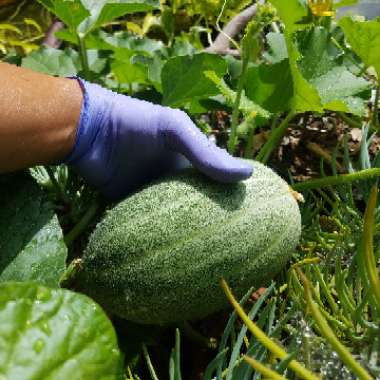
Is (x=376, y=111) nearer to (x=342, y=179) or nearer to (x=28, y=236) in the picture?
(x=342, y=179)

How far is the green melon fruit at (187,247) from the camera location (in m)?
1.16

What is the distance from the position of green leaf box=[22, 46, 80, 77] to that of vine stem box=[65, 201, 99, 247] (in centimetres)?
43

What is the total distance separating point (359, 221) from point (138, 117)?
55 cm

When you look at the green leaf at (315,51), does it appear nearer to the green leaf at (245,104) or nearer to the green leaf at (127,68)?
the green leaf at (245,104)

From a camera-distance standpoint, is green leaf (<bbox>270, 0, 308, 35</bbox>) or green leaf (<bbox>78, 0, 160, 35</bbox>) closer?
green leaf (<bbox>270, 0, 308, 35</bbox>)

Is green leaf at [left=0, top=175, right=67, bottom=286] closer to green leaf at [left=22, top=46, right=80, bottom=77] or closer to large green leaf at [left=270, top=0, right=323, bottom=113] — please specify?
green leaf at [left=22, top=46, right=80, bottom=77]

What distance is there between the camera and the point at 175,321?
122 centimetres

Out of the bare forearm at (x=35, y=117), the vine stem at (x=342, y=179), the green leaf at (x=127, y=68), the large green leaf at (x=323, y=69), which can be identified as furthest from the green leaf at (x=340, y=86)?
the bare forearm at (x=35, y=117)

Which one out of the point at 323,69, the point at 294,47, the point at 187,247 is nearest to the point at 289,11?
the point at 294,47

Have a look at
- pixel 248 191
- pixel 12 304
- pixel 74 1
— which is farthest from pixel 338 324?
pixel 74 1

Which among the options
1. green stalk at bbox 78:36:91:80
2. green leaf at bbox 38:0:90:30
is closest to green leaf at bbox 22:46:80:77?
green stalk at bbox 78:36:91:80

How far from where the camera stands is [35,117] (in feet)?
4.09

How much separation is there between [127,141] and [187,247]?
0.33 m

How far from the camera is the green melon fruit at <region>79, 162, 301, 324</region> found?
1157mm
